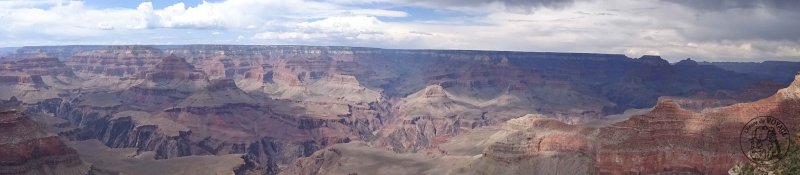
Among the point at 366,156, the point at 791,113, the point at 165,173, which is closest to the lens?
the point at 791,113

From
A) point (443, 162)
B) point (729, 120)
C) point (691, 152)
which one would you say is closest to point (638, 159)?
point (691, 152)

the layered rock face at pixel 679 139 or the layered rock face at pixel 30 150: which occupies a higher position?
the layered rock face at pixel 679 139

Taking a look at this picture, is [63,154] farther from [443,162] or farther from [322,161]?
[443,162]

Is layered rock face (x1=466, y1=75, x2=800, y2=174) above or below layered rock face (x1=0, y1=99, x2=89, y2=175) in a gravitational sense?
above

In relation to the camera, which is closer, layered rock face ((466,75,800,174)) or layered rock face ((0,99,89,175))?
layered rock face ((466,75,800,174))

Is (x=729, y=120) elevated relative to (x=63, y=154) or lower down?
elevated

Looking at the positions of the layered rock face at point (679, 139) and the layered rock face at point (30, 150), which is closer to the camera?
the layered rock face at point (679, 139)

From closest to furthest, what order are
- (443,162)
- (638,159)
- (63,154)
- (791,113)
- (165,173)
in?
(791,113) < (638,159) < (63,154) < (165,173) < (443,162)

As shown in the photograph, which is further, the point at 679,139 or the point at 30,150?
the point at 30,150
